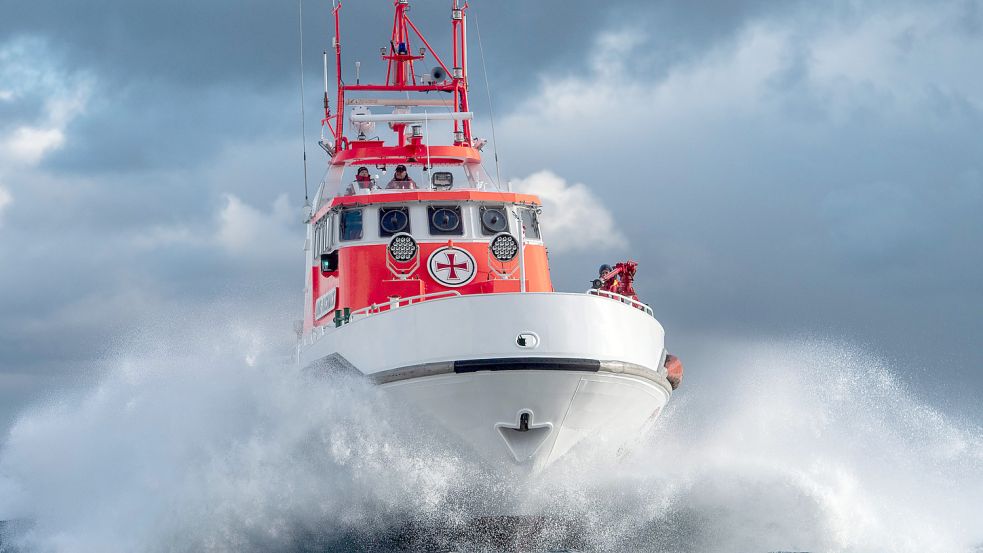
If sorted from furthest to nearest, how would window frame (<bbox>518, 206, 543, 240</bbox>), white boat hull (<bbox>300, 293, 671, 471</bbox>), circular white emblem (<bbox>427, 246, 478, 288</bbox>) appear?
A: window frame (<bbox>518, 206, 543, 240</bbox>)
circular white emblem (<bbox>427, 246, 478, 288</bbox>)
white boat hull (<bbox>300, 293, 671, 471</bbox>)

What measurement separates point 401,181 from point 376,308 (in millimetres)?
5432

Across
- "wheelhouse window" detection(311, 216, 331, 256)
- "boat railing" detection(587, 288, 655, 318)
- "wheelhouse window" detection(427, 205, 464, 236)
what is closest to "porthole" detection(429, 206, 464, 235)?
"wheelhouse window" detection(427, 205, 464, 236)

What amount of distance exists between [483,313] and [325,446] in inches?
135

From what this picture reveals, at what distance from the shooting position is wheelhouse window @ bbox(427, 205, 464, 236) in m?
21.7

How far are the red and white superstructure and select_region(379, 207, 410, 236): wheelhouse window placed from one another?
3 cm

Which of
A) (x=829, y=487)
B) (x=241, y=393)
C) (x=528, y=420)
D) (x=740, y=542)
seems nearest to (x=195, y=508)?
(x=241, y=393)

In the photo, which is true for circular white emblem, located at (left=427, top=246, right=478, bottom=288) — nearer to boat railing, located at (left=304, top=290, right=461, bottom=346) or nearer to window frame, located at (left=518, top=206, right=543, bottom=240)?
boat railing, located at (left=304, top=290, right=461, bottom=346)

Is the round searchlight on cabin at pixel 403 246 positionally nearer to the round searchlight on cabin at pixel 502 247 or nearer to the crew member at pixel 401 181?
the round searchlight on cabin at pixel 502 247

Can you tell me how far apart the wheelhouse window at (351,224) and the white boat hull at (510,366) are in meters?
3.81

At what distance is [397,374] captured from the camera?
17469mm

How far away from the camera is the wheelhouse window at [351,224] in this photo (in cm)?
2169

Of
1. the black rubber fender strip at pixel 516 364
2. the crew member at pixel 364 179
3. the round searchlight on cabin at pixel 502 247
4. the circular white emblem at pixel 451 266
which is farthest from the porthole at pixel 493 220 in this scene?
the black rubber fender strip at pixel 516 364

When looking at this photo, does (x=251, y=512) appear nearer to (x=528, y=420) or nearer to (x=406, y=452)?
(x=406, y=452)

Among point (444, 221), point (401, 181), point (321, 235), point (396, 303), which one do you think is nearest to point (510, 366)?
point (396, 303)
